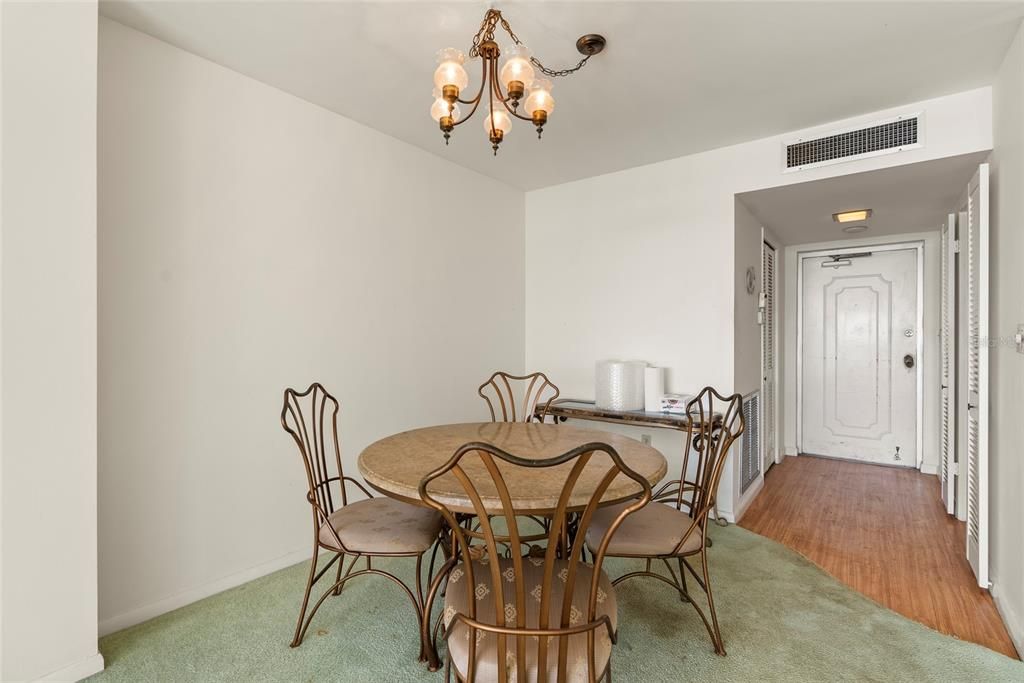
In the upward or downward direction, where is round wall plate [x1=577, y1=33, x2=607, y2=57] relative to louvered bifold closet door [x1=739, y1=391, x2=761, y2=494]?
upward

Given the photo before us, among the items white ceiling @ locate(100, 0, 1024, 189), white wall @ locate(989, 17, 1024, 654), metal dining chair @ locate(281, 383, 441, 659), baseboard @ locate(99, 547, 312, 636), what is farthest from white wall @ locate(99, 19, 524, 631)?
white wall @ locate(989, 17, 1024, 654)

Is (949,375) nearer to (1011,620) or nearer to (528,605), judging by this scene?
(1011,620)

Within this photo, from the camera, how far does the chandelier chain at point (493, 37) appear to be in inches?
70.3

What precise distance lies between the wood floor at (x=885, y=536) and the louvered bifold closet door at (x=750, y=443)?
18cm

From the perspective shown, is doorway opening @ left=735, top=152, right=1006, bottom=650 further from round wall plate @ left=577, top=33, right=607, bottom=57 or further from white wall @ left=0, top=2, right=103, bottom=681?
white wall @ left=0, top=2, right=103, bottom=681

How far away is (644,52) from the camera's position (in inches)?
83.3

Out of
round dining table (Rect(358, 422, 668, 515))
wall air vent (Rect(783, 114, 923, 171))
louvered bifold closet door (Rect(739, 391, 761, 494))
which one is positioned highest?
wall air vent (Rect(783, 114, 923, 171))

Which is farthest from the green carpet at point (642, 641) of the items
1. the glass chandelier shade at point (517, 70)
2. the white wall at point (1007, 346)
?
the glass chandelier shade at point (517, 70)

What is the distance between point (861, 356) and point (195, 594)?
18.0ft

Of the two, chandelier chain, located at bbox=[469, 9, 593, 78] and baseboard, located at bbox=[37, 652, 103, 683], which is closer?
baseboard, located at bbox=[37, 652, 103, 683]

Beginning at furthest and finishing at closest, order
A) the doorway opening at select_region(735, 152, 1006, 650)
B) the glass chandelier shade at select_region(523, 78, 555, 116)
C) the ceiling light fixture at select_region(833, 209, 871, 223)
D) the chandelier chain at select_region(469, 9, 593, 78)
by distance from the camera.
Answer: the ceiling light fixture at select_region(833, 209, 871, 223) → the doorway opening at select_region(735, 152, 1006, 650) → the chandelier chain at select_region(469, 9, 593, 78) → the glass chandelier shade at select_region(523, 78, 555, 116)

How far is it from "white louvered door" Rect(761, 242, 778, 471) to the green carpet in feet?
6.77

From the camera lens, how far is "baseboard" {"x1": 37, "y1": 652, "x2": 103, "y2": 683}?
1.63 metres

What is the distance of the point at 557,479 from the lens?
58.4 inches
